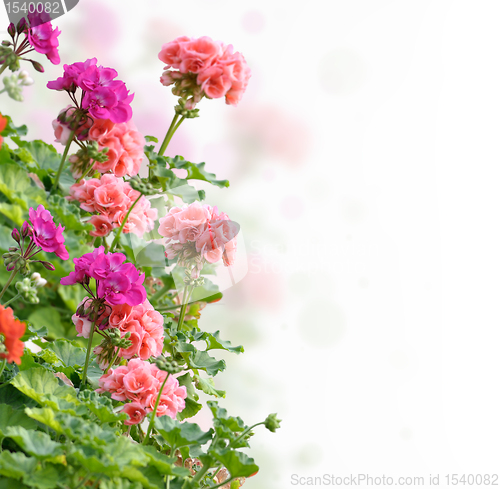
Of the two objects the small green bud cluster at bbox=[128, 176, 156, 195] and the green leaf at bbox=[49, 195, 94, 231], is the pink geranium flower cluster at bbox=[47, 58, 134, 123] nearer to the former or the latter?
the small green bud cluster at bbox=[128, 176, 156, 195]

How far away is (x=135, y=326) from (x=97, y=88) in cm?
44

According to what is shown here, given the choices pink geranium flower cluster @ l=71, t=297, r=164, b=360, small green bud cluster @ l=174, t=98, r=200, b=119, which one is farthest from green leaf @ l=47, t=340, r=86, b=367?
small green bud cluster @ l=174, t=98, r=200, b=119

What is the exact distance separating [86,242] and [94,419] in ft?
2.31

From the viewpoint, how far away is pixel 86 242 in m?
1.44

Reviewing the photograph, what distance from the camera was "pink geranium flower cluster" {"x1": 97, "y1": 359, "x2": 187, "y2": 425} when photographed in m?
0.86

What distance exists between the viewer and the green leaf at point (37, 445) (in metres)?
0.65

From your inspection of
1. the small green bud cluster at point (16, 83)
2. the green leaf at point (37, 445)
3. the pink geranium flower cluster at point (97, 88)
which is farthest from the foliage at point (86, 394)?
the small green bud cluster at point (16, 83)

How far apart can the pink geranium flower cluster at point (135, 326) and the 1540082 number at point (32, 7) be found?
568 mm

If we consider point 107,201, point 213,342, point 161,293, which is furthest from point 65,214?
point 213,342

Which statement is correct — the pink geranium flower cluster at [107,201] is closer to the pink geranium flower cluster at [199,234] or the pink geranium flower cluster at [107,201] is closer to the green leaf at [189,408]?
the pink geranium flower cluster at [199,234]

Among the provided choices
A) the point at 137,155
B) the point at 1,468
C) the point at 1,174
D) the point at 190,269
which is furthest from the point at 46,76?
the point at 1,468

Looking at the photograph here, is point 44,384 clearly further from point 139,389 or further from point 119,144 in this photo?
point 119,144

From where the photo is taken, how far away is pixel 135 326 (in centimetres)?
88

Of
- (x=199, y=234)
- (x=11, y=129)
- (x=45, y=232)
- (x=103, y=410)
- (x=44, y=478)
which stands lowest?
(x=44, y=478)
